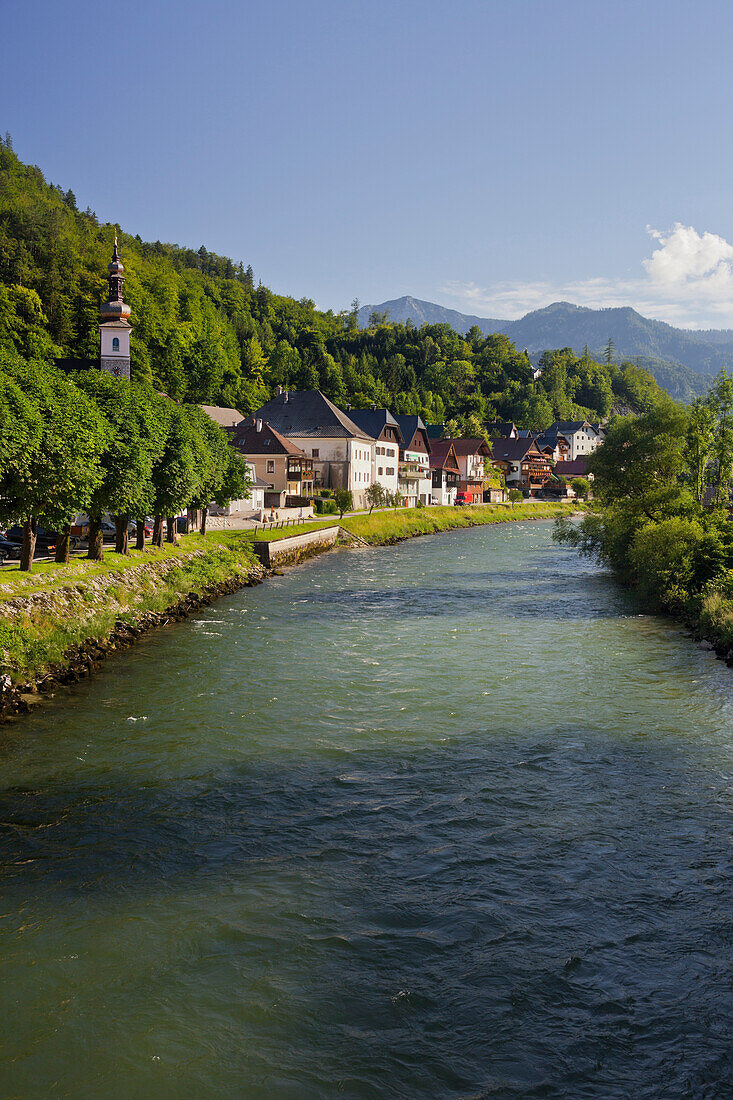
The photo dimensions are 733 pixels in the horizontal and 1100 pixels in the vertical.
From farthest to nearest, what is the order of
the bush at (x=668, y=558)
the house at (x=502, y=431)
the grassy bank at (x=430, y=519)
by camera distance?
the house at (x=502, y=431) < the grassy bank at (x=430, y=519) < the bush at (x=668, y=558)

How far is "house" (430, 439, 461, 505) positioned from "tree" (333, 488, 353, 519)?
35.6 metres

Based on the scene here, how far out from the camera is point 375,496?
93750 millimetres

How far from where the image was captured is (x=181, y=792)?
14.9 metres

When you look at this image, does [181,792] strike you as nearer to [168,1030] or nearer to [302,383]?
[168,1030]

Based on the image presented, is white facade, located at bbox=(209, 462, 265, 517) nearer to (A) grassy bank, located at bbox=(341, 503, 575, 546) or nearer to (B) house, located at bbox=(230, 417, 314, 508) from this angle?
(B) house, located at bbox=(230, 417, 314, 508)

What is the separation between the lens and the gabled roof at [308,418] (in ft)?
301

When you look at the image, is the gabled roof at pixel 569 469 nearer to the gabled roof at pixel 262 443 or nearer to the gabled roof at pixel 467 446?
the gabled roof at pixel 467 446

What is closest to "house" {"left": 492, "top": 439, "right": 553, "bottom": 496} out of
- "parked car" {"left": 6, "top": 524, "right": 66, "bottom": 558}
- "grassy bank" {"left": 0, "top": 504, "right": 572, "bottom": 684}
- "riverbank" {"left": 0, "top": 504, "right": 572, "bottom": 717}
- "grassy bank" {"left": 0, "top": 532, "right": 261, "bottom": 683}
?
"grassy bank" {"left": 0, "top": 504, "right": 572, "bottom": 684}

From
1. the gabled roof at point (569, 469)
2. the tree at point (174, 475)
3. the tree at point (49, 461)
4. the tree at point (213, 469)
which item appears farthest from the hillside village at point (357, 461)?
the tree at point (49, 461)

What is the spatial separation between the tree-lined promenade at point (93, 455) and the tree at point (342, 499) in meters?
33.9

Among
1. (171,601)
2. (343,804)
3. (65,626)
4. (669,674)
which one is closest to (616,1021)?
(343,804)

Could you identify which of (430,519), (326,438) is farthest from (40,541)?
(430,519)

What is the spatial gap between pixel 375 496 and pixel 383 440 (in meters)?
11.3

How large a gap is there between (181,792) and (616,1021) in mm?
8846
